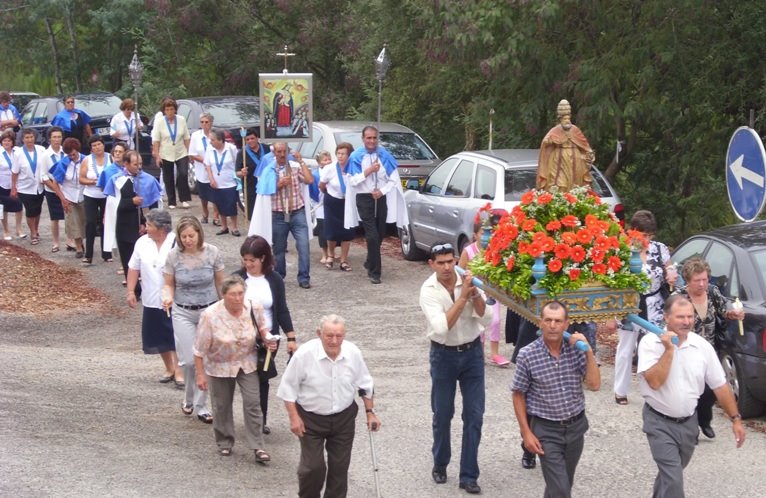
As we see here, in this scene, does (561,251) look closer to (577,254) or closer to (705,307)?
(577,254)

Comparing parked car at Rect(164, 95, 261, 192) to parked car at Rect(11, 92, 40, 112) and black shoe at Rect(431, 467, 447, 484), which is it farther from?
black shoe at Rect(431, 467, 447, 484)

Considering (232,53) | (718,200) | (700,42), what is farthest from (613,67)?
(232,53)

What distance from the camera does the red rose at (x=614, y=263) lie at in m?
7.58

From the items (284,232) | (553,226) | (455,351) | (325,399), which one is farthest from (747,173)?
(284,232)

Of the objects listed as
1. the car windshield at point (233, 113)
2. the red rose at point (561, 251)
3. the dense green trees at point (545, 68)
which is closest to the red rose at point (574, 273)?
the red rose at point (561, 251)

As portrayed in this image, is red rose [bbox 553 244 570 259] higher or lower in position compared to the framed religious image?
lower

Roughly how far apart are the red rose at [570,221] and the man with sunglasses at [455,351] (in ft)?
2.54

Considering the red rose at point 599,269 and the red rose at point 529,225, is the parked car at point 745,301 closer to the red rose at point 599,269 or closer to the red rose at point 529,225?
the red rose at point 599,269

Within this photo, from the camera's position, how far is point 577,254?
7.56 metres

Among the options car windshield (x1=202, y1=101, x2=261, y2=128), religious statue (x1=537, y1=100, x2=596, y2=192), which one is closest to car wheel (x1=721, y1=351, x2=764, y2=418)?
religious statue (x1=537, y1=100, x2=596, y2=192)

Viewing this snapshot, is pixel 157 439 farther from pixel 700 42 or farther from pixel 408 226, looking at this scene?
pixel 700 42

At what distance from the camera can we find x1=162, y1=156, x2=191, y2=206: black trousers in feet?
69.4

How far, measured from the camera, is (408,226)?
1755cm

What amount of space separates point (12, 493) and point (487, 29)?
1103 centimetres
